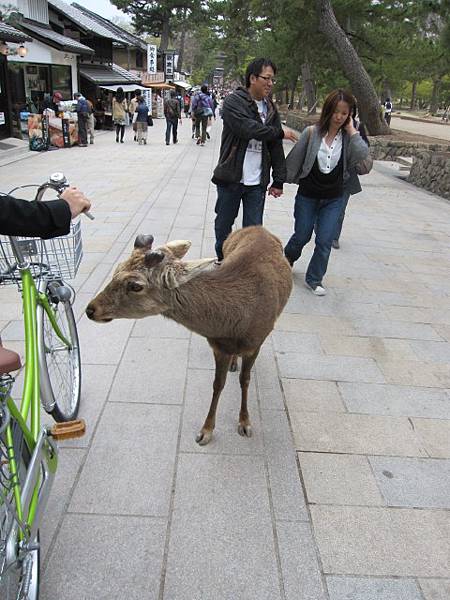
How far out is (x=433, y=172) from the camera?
11727 mm

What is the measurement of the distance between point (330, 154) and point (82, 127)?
14378 millimetres

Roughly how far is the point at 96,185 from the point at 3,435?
937cm

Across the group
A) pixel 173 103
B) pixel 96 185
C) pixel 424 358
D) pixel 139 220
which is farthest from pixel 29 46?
pixel 424 358

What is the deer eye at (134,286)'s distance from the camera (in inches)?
87.4

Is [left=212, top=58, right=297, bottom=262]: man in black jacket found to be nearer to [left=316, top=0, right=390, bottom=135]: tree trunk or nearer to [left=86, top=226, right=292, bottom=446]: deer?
[left=86, top=226, right=292, bottom=446]: deer

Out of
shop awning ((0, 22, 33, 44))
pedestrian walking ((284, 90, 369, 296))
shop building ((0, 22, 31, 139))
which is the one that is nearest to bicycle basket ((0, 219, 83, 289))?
pedestrian walking ((284, 90, 369, 296))

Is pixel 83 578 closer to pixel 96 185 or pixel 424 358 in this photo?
pixel 424 358

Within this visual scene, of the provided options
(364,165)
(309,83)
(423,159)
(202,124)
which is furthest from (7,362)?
(309,83)

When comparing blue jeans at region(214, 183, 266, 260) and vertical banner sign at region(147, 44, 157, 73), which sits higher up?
vertical banner sign at region(147, 44, 157, 73)

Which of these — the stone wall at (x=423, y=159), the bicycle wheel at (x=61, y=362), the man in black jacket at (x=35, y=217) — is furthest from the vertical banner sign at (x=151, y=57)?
the man in black jacket at (x=35, y=217)

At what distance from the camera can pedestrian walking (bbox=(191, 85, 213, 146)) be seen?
16781 mm

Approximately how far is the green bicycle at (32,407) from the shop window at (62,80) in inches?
820

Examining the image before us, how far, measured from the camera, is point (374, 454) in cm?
278

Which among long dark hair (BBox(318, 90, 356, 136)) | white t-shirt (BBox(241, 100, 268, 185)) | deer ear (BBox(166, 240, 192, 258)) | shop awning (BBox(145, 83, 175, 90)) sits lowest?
deer ear (BBox(166, 240, 192, 258))
